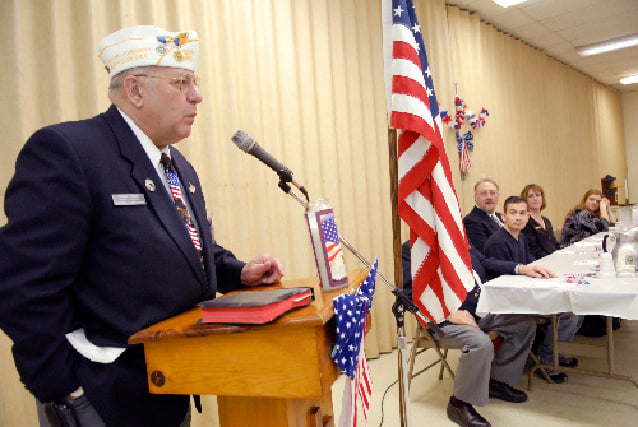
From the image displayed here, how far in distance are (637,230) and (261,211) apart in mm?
2359

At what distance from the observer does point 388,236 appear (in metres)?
4.36

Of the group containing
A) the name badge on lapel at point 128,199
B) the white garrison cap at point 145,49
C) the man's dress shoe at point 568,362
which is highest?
the white garrison cap at point 145,49

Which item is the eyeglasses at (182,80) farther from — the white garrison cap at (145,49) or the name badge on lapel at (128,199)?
the name badge on lapel at (128,199)

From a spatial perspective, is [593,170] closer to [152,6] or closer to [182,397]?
[152,6]

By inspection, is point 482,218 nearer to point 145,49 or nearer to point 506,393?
point 506,393

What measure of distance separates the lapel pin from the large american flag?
0.98 m

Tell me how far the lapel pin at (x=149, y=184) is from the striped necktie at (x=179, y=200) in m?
0.09

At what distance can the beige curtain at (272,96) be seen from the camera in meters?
2.31

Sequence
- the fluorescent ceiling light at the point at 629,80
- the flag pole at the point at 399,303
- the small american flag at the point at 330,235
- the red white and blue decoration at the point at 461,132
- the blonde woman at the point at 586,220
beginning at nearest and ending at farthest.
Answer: the small american flag at the point at 330,235
the flag pole at the point at 399,303
the blonde woman at the point at 586,220
the red white and blue decoration at the point at 461,132
the fluorescent ceiling light at the point at 629,80

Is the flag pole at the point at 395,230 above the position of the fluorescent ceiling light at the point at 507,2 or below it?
below

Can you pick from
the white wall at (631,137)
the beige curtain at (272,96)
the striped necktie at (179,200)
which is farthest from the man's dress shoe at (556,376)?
the white wall at (631,137)

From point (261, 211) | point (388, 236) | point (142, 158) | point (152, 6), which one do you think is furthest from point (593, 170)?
point (142, 158)

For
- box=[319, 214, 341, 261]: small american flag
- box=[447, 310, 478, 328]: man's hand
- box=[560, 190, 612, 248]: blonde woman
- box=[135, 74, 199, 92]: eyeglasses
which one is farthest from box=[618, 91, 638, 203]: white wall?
box=[135, 74, 199, 92]: eyeglasses

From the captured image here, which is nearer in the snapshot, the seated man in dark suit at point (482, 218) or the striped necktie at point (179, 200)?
the striped necktie at point (179, 200)
